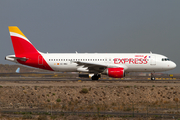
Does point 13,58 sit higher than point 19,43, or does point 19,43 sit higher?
point 19,43

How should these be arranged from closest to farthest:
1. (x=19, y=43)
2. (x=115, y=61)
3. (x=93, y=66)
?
(x=93, y=66)
(x=115, y=61)
(x=19, y=43)

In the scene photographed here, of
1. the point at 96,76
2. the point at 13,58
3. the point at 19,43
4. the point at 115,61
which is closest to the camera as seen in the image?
Result: the point at 115,61

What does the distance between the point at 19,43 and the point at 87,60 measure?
1277cm

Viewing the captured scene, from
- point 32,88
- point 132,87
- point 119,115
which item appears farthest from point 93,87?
point 119,115

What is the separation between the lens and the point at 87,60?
4144 centimetres

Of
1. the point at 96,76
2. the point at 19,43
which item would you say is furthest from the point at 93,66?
the point at 19,43

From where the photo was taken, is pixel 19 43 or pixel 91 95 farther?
pixel 19 43

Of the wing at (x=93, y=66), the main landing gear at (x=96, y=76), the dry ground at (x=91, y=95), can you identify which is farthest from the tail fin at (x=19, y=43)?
the dry ground at (x=91, y=95)

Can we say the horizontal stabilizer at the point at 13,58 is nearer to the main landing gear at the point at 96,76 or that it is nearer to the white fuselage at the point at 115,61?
the white fuselage at the point at 115,61

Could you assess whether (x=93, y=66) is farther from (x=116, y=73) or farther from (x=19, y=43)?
(x=19, y=43)

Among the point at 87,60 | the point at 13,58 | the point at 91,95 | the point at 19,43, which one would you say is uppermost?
the point at 19,43

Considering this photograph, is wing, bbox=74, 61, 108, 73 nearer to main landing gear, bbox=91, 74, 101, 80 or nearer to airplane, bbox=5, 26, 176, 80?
airplane, bbox=5, 26, 176, 80

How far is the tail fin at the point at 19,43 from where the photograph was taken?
42781 mm

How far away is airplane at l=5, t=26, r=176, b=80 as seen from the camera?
4041 cm
